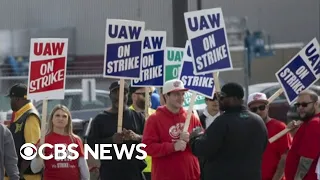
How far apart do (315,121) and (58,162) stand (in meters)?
2.63

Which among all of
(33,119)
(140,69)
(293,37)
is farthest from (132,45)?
(293,37)

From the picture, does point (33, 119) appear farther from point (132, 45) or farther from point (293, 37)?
point (293, 37)

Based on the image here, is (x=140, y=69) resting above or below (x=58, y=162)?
above

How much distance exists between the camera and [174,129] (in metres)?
9.05

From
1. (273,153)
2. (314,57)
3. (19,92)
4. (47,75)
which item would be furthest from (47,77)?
(314,57)

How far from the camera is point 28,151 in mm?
9914

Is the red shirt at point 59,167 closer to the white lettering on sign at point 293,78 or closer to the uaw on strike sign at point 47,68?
the uaw on strike sign at point 47,68

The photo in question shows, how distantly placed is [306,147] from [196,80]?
1.96 m

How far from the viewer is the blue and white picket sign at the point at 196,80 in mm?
10125

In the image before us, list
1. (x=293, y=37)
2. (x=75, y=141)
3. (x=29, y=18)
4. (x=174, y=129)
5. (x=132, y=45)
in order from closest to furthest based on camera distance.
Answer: (x=174, y=129) → (x=75, y=141) → (x=132, y=45) → (x=29, y=18) → (x=293, y=37)

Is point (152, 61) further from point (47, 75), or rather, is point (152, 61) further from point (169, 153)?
point (169, 153)

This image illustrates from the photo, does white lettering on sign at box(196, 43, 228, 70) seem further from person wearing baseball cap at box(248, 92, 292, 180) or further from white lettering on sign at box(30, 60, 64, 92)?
white lettering on sign at box(30, 60, 64, 92)

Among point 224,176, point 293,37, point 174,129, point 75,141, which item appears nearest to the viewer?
point 224,176

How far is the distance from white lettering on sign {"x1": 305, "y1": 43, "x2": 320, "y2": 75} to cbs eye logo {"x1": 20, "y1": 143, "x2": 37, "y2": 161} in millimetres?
3260
